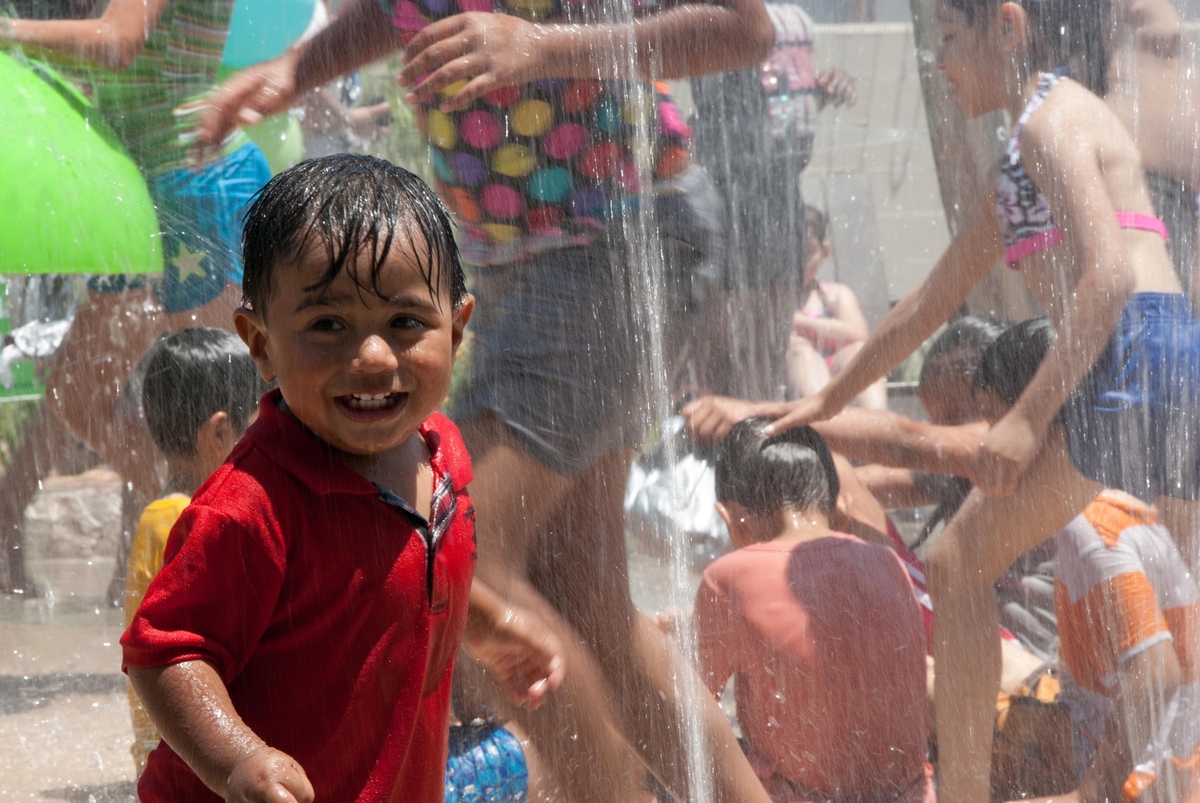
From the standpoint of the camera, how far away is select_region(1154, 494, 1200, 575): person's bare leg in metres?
2.98

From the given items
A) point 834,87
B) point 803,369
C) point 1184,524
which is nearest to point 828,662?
point 1184,524

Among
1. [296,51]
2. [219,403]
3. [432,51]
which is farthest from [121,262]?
[432,51]

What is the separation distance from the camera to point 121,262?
9.27ft

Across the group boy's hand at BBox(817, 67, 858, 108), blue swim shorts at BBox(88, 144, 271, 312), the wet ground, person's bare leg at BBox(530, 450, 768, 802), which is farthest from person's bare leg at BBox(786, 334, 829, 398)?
person's bare leg at BBox(530, 450, 768, 802)

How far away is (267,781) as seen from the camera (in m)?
1.26

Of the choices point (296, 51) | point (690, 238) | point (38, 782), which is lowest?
point (38, 782)

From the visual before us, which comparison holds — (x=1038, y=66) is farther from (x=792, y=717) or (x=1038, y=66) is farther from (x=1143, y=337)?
(x=792, y=717)

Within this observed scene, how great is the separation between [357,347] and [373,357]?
26mm

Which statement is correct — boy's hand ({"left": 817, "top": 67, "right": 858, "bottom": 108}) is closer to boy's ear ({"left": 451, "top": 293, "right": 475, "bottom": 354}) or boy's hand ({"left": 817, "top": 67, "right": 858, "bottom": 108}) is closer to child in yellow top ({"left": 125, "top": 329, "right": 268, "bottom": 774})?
child in yellow top ({"left": 125, "top": 329, "right": 268, "bottom": 774})

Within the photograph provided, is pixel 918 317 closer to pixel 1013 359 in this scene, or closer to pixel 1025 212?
pixel 1025 212

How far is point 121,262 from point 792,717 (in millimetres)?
1750

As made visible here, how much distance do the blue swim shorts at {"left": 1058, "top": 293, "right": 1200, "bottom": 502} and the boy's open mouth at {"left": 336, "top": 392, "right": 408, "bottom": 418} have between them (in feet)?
5.52

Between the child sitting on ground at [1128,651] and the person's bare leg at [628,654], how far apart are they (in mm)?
910

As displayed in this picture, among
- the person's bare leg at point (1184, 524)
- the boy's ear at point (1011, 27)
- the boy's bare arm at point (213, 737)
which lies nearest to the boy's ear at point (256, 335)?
the boy's bare arm at point (213, 737)
